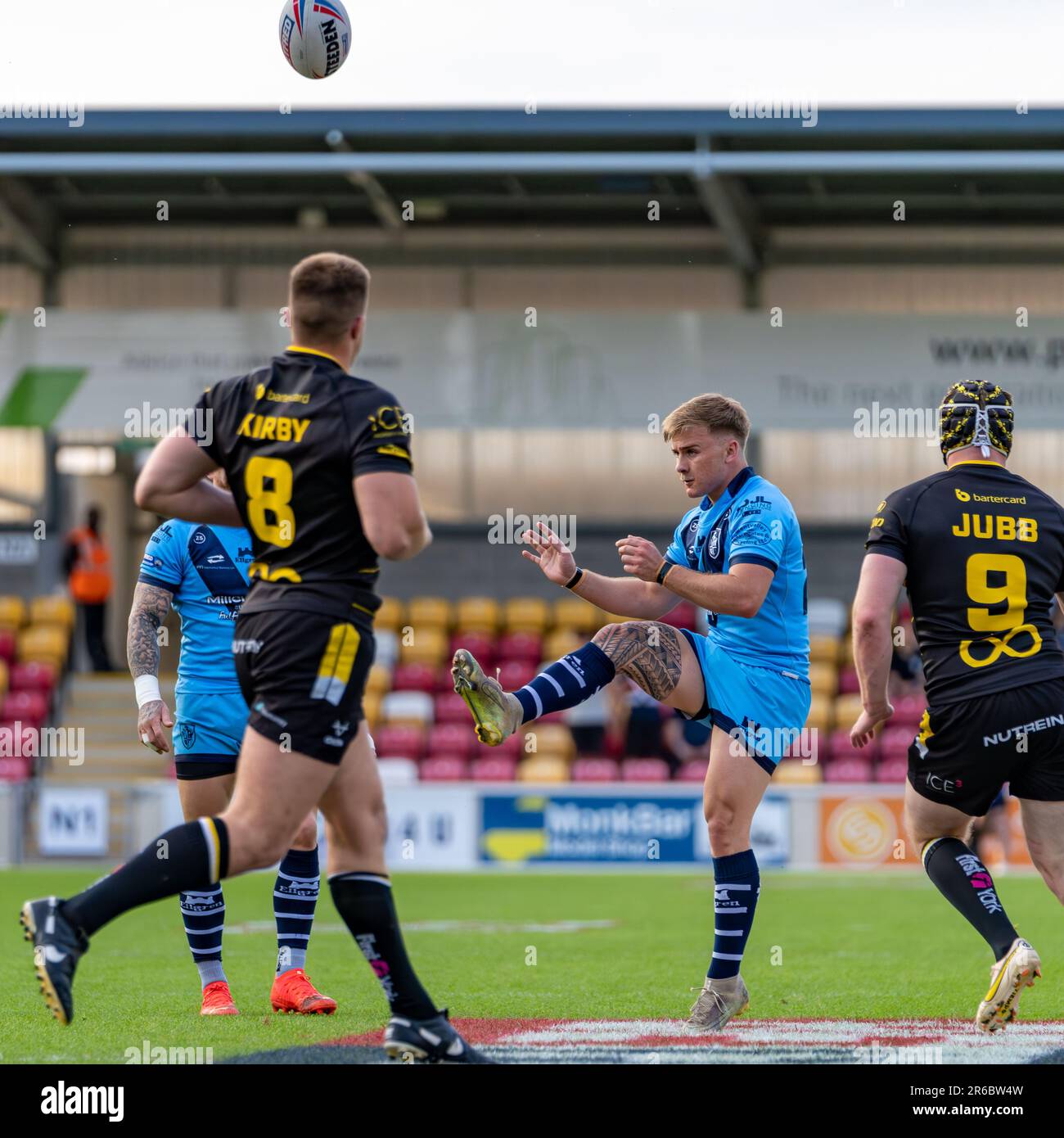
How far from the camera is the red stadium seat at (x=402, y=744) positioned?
2062cm

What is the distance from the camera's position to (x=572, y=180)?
22281mm

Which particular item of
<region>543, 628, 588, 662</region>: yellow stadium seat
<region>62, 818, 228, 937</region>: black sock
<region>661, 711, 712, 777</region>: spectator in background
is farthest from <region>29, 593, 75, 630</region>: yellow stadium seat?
<region>62, 818, 228, 937</region>: black sock

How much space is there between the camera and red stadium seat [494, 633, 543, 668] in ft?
72.5

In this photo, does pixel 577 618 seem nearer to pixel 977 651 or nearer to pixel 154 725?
pixel 154 725

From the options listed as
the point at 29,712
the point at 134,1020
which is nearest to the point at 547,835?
the point at 29,712

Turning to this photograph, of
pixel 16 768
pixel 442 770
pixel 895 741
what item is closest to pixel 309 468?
pixel 442 770

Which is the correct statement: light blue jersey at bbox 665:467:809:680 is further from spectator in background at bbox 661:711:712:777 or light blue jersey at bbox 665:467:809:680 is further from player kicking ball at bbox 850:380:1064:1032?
spectator in background at bbox 661:711:712:777

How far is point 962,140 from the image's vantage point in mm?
20000

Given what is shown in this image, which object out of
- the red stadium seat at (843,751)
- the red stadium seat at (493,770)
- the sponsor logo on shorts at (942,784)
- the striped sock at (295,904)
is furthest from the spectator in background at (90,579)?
the sponsor logo on shorts at (942,784)

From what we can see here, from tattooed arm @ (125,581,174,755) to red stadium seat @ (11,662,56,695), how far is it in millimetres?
15708

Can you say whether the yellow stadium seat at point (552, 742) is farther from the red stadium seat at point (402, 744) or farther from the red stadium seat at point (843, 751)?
the red stadium seat at point (843, 751)

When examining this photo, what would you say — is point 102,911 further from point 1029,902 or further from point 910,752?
point 1029,902

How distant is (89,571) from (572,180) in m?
8.43

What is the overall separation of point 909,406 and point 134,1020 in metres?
16.5
